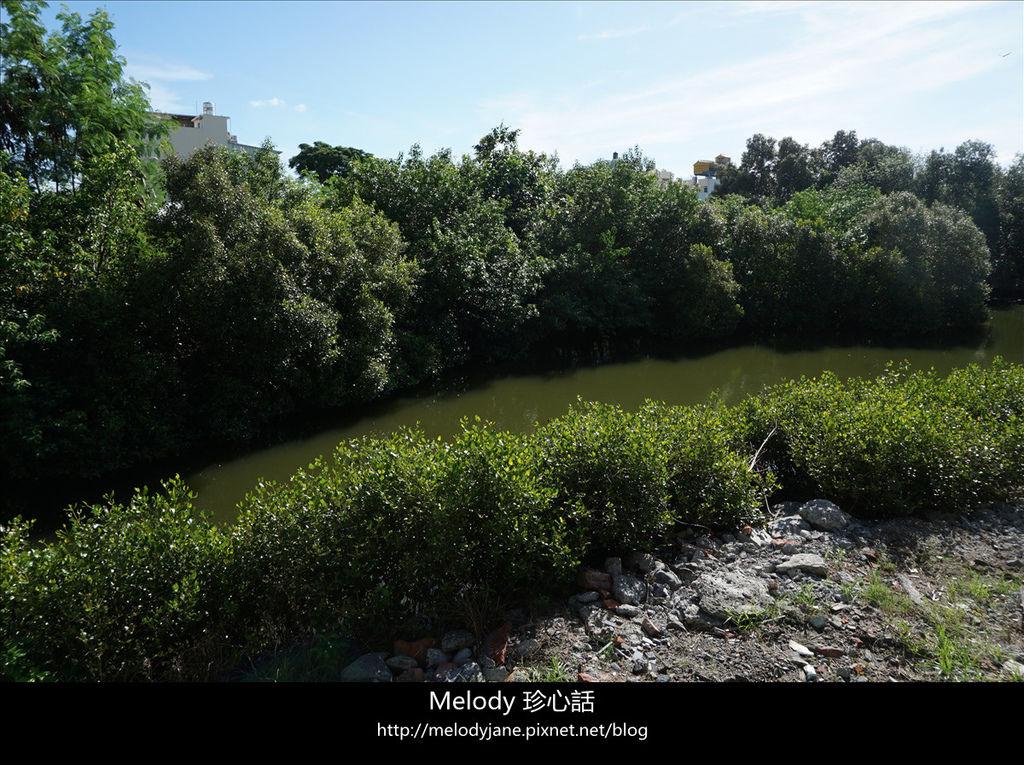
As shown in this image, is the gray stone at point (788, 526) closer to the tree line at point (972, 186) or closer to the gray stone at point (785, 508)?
the gray stone at point (785, 508)

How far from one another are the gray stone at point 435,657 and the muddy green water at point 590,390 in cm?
485

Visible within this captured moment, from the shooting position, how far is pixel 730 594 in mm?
3807

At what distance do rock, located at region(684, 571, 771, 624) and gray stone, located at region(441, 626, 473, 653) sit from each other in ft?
4.76

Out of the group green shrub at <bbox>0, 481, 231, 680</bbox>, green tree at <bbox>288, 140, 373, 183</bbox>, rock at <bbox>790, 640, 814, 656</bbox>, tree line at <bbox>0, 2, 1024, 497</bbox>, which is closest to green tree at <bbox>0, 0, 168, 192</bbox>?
tree line at <bbox>0, 2, 1024, 497</bbox>

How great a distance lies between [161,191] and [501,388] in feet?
24.4

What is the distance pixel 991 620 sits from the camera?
355 centimetres

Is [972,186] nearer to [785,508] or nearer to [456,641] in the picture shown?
[785,508]

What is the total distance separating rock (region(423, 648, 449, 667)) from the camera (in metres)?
3.41

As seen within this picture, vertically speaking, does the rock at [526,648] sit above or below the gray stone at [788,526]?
above

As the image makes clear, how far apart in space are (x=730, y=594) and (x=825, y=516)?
165 centimetres

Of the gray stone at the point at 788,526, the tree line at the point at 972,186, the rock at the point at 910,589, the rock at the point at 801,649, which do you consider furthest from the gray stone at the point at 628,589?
the tree line at the point at 972,186

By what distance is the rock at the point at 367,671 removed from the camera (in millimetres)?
3254

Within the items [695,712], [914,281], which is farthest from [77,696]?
[914,281]

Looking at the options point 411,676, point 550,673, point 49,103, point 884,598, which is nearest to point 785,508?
point 884,598
